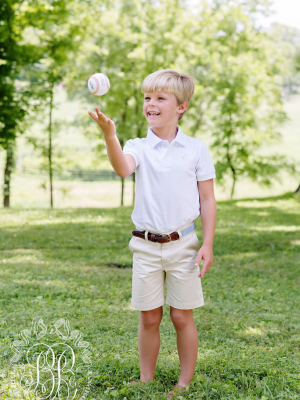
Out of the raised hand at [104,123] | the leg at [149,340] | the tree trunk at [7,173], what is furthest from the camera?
the tree trunk at [7,173]

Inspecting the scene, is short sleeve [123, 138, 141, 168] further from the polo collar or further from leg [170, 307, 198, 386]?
leg [170, 307, 198, 386]

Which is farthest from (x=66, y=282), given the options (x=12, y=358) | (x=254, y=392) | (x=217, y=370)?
(x=254, y=392)

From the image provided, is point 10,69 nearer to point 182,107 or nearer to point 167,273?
point 182,107

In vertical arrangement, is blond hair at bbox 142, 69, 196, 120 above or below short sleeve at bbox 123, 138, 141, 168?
above

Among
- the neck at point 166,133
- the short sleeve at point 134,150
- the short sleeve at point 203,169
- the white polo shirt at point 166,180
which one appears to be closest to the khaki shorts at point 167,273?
the white polo shirt at point 166,180

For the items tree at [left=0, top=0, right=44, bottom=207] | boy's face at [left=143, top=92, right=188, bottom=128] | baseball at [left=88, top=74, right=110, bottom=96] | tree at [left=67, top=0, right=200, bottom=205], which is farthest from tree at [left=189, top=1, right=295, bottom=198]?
baseball at [left=88, top=74, right=110, bottom=96]

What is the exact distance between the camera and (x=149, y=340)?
112 inches

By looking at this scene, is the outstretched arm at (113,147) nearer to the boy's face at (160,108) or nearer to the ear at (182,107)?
the boy's face at (160,108)

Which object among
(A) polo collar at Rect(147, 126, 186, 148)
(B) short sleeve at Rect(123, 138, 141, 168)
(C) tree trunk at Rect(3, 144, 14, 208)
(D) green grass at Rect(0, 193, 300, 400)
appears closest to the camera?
(B) short sleeve at Rect(123, 138, 141, 168)

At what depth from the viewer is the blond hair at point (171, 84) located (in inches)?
103

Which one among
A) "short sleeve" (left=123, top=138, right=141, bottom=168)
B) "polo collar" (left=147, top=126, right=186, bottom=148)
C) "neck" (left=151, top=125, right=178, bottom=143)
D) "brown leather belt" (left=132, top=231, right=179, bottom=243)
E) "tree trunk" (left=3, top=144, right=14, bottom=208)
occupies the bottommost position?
"tree trunk" (left=3, top=144, right=14, bottom=208)

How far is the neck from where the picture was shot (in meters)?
2.74

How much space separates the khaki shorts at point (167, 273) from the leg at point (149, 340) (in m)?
0.09

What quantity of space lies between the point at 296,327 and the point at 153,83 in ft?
7.87
